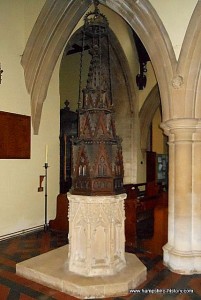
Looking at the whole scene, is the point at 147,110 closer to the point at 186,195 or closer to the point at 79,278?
the point at 186,195

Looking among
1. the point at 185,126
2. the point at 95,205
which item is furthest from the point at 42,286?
the point at 185,126

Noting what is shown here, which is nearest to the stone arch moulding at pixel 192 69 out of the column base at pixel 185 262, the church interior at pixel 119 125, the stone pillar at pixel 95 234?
the church interior at pixel 119 125

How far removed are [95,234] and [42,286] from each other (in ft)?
2.41

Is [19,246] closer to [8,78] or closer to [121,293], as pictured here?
[121,293]

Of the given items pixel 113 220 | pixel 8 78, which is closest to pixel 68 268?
Result: pixel 113 220

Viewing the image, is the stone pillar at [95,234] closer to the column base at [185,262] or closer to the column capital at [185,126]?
the column base at [185,262]

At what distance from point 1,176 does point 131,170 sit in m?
4.28

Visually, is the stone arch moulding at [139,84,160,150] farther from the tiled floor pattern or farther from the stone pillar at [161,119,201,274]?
the tiled floor pattern

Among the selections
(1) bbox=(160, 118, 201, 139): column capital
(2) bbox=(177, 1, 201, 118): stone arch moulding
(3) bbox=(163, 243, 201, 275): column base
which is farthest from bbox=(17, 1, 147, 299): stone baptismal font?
(2) bbox=(177, 1, 201, 118): stone arch moulding

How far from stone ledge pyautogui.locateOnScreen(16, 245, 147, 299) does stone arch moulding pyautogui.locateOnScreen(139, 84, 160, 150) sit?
17.4 ft

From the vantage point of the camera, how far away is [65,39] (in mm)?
4965

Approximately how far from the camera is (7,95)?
4.68 metres

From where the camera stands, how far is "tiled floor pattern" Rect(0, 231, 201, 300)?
2.72 metres

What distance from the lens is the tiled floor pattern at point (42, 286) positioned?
2716mm
